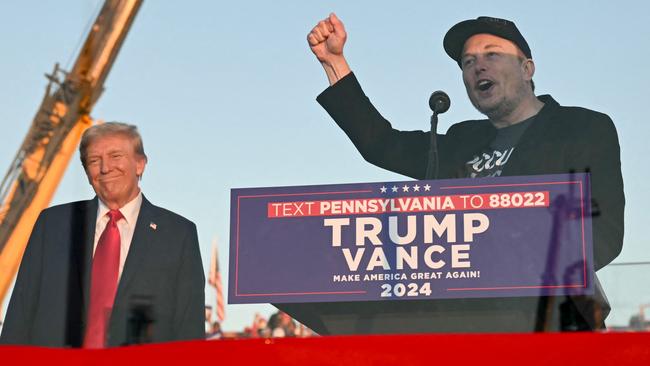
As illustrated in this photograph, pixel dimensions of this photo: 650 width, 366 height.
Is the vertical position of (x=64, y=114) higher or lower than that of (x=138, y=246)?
higher

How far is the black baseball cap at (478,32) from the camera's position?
22.6 feet

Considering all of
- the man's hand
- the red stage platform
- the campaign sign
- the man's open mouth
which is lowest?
the red stage platform

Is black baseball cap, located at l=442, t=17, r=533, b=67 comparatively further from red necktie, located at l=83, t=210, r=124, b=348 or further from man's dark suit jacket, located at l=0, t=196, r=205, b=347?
red necktie, located at l=83, t=210, r=124, b=348

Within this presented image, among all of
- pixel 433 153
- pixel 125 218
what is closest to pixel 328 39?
pixel 433 153

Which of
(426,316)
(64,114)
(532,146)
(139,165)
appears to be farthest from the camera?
(64,114)

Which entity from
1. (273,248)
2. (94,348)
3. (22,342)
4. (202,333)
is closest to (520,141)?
(273,248)

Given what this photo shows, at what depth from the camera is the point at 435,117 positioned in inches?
268

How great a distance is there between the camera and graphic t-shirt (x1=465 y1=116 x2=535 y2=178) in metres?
6.64

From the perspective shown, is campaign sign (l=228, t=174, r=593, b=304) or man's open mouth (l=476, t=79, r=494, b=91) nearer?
campaign sign (l=228, t=174, r=593, b=304)

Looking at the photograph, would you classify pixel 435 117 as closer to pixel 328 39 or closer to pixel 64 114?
pixel 328 39

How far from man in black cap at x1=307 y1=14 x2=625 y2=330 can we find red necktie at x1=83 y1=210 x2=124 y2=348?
4.95 feet

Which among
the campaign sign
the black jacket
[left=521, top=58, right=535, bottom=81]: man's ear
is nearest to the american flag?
Answer: the campaign sign

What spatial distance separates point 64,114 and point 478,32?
3157 millimetres

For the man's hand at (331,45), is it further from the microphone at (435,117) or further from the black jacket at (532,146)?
the microphone at (435,117)
